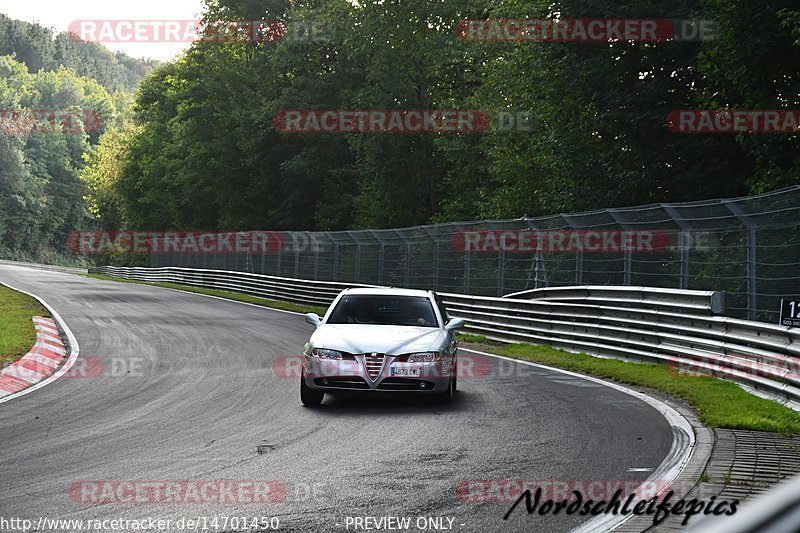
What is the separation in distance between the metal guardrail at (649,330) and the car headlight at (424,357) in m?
3.98

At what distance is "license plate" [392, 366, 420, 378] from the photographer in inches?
436

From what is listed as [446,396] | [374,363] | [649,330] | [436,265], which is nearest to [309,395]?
[374,363]

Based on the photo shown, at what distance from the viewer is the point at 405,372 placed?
11.1 metres

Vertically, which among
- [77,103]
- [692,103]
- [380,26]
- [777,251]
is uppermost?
[77,103]

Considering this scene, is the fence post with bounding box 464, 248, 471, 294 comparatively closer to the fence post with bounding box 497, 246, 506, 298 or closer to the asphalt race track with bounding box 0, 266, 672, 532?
the fence post with bounding box 497, 246, 506, 298

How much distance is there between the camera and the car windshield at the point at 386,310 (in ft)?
40.7

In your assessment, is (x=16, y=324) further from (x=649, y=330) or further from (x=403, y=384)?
(x=649, y=330)

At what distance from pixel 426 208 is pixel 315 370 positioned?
122 ft

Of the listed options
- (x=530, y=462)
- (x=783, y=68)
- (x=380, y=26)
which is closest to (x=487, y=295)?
(x=783, y=68)

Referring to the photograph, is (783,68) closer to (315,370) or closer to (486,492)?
(315,370)

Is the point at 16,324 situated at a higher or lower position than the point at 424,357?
lower

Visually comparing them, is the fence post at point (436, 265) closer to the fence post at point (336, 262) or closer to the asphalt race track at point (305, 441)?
the fence post at point (336, 262)

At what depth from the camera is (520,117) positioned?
3559cm

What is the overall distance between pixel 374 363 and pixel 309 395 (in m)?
0.83
